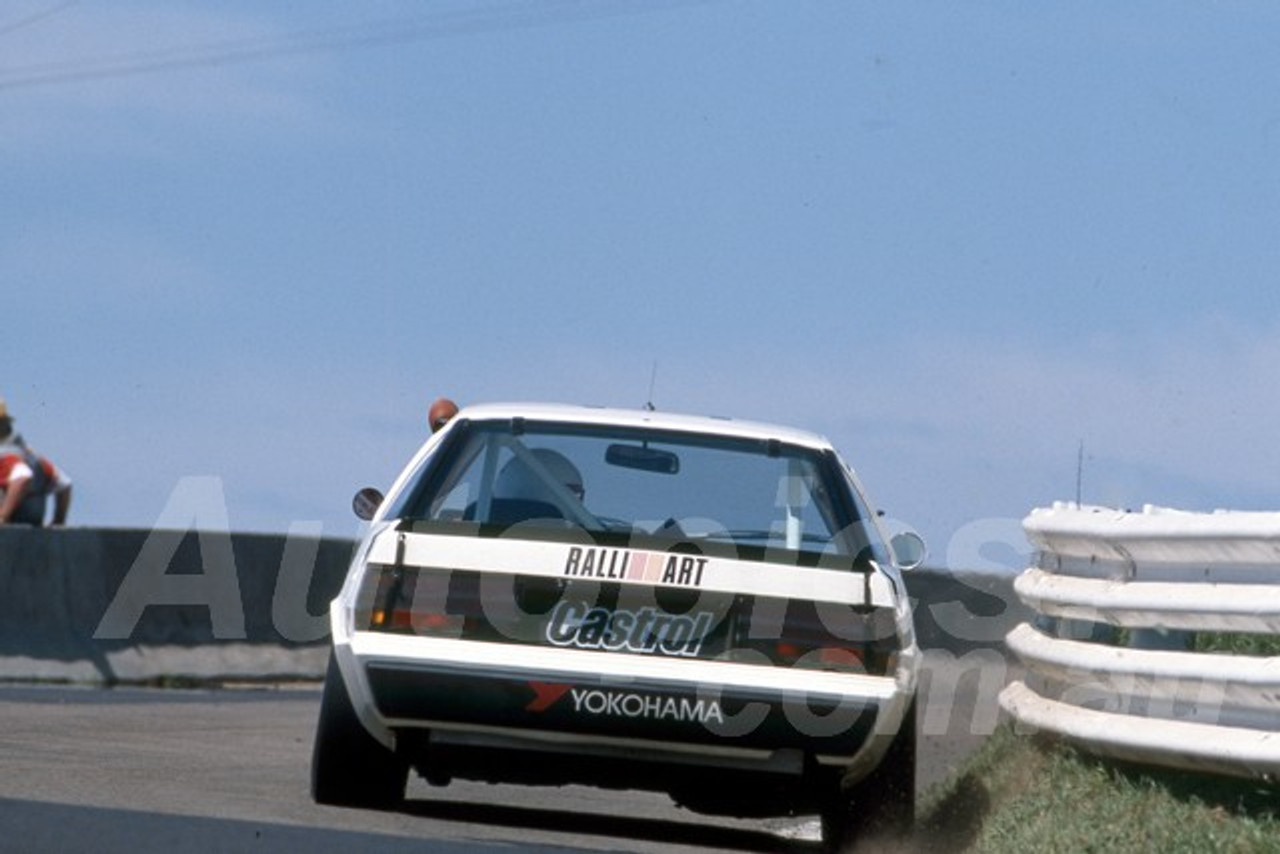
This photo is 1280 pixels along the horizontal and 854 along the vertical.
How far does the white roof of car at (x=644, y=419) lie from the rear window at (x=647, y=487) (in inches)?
1.1

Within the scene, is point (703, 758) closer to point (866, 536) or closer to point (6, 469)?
point (866, 536)

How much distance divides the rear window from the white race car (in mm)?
234

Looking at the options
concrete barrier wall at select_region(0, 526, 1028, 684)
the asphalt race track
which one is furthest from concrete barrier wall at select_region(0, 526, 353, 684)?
the asphalt race track

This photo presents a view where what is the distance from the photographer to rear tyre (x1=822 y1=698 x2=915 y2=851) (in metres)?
9.45

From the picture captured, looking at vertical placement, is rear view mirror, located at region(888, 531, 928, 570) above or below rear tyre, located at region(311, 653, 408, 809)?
above

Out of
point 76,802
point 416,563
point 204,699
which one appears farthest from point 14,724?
point 416,563

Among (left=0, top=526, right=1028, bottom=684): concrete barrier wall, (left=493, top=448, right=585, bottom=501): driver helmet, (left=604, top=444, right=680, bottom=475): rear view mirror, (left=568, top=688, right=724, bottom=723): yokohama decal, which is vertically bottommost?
Result: (left=0, top=526, right=1028, bottom=684): concrete barrier wall

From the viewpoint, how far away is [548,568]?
29.9 feet

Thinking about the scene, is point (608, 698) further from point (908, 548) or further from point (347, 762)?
point (908, 548)

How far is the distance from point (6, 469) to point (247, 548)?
169 centimetres

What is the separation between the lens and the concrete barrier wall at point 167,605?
1830cm

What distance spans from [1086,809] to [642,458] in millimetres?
1871

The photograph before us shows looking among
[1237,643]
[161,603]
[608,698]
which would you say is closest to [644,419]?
[608,698]

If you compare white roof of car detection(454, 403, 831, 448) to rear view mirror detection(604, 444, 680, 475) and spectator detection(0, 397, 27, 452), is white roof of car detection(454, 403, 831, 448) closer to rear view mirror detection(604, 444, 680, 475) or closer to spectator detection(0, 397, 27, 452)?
rear view mirror detection(604, 444, 680, 475)
